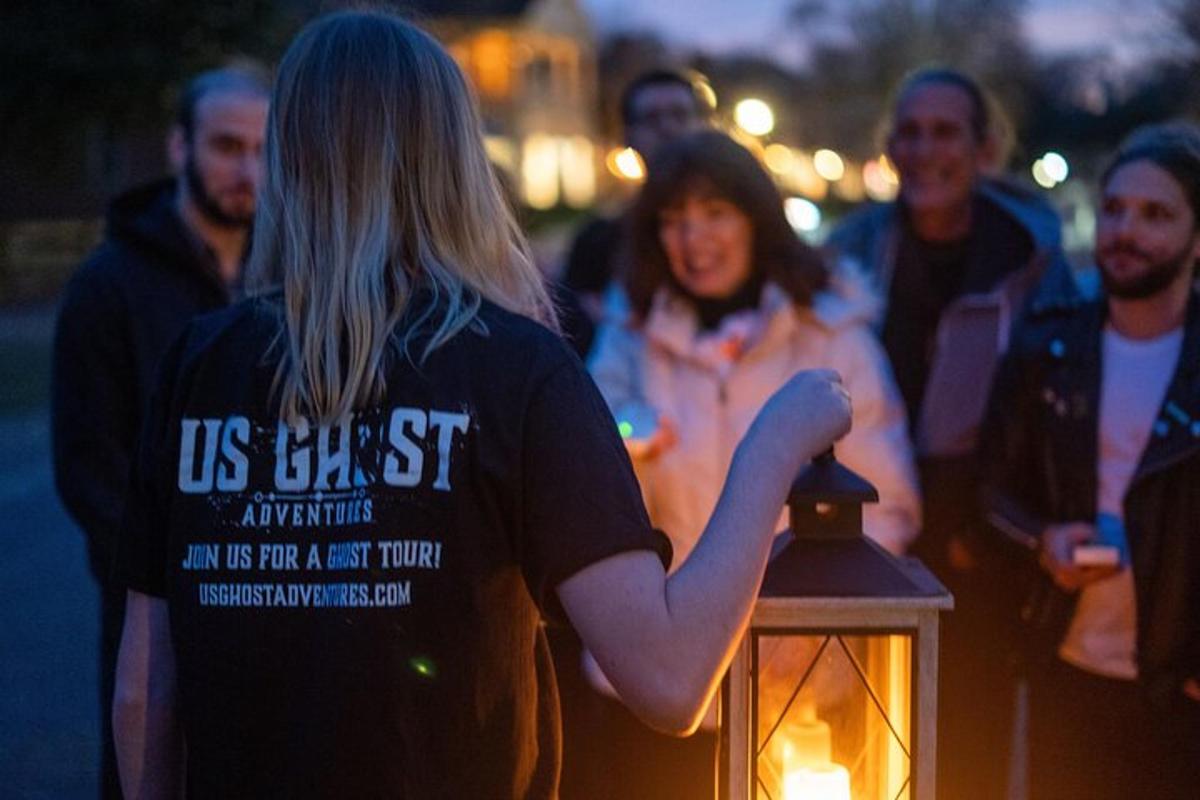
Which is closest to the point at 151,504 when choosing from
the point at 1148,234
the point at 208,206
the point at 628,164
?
the point at 208,206

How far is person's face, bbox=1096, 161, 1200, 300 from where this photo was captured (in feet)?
10.1

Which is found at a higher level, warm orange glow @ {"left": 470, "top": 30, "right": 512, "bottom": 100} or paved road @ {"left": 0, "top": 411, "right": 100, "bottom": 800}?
warm orange glow @ {"left": 470, "top": 30, "right": 512, "bottom": 100}

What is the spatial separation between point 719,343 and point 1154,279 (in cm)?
94

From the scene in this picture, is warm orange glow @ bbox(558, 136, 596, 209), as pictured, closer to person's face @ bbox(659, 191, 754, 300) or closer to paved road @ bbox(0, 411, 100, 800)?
paved road @ bbox(0, 411, 100, 800)

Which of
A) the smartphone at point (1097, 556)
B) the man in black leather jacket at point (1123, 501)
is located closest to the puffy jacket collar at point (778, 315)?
the man in black leather jacket at point (1123, 501)

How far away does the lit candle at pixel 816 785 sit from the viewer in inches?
71.8

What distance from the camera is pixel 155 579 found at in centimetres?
170

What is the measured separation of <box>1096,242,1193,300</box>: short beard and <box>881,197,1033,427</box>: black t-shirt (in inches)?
36.5

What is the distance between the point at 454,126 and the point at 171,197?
2.35 m

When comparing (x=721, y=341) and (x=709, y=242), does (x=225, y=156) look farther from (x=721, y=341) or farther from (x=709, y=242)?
(x=721, y=341)

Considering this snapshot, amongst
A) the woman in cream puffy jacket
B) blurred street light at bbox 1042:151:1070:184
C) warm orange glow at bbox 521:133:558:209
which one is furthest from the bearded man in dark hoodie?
warm orange glow at bbox 521:133:558:209

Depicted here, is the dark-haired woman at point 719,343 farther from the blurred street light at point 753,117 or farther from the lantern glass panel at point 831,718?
the blurred street light at point 753,117

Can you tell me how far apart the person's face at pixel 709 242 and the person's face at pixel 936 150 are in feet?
3.49

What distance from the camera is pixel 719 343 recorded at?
3.18 metres
